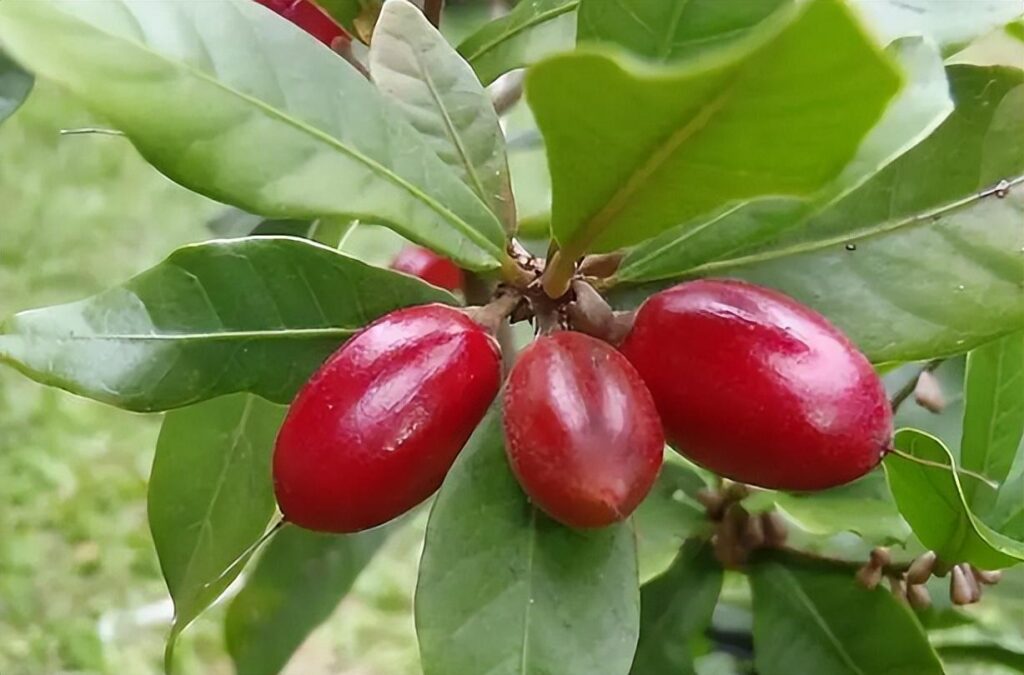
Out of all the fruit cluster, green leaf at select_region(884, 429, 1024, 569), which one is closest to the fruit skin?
the fruit cluster

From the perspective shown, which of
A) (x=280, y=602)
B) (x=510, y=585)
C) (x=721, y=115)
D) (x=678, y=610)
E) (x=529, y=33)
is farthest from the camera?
(x=280, y=602)

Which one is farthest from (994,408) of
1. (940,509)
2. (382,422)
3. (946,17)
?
(382,422)

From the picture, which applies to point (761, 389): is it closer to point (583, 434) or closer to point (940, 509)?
point (583, 434)

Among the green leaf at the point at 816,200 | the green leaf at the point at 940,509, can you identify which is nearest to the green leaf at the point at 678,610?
the green leaf at the point at 940,509

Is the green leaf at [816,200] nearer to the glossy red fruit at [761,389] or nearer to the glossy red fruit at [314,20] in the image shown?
the glossy red fruit at [761,389]

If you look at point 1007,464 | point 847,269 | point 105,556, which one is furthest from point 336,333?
point 105,556

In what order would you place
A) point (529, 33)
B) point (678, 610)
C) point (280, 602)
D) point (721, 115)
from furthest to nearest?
1. point (280, 602)
2. point (678, 610)
3. point (529, 33)
4. point (721, 115)
